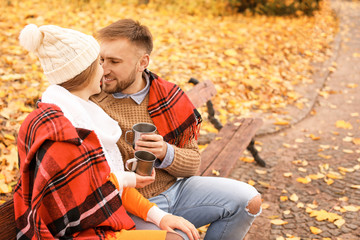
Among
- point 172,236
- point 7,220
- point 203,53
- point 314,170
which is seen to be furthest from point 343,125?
point 7,220

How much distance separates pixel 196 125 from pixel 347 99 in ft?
15.7

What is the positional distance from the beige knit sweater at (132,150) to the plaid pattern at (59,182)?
0.58 m

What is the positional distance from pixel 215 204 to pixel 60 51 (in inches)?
51.0

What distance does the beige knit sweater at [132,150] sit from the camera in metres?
2.31

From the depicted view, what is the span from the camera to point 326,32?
32.0 feet

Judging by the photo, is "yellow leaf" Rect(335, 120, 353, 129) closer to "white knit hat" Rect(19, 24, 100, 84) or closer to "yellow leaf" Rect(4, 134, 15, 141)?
"yellow leaf" Rect(4, 134, 15, 141)

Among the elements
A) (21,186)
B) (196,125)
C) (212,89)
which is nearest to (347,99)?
(212,89)

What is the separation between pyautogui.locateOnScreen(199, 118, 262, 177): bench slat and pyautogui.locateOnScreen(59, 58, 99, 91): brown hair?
1.62m

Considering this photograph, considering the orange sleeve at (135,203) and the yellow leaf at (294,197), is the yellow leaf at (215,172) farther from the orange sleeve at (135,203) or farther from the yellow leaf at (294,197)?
the orange sleeve at (135,203)

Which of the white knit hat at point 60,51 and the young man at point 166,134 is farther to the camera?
the young man at point 166,134

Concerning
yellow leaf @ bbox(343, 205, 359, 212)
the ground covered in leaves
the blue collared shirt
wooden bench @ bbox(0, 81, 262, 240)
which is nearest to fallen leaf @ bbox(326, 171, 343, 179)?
yellow leaf @ bbox(343, 205, 359, 212)

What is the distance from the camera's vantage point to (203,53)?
Answer: 23.1 feet

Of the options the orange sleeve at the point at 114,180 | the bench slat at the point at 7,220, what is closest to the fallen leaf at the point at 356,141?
the orange sleeve at the point at 114,180

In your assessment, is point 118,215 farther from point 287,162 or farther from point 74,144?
point 287,162
